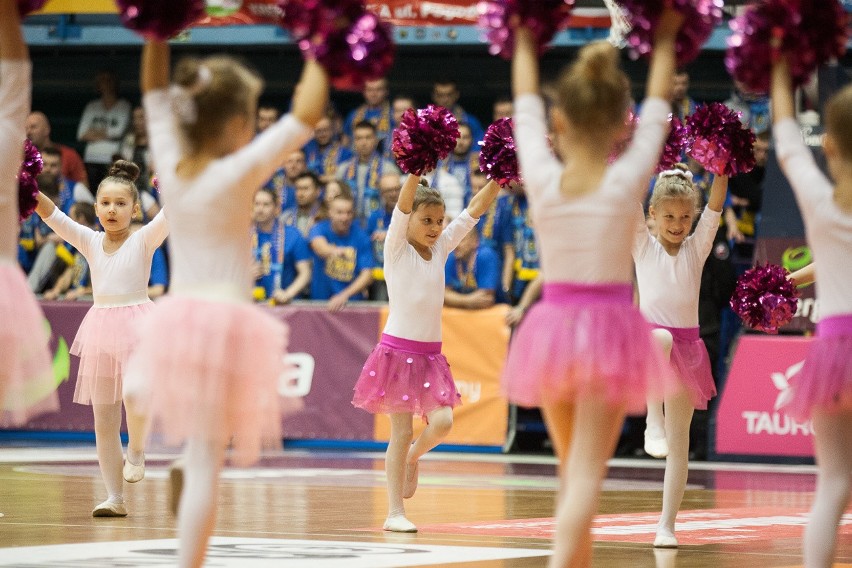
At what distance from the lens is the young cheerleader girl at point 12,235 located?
4793mm

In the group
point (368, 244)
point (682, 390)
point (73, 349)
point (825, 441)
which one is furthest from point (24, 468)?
point (825, 441)

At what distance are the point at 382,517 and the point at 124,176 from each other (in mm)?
2416

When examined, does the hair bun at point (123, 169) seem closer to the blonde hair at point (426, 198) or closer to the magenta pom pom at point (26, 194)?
the magenta pom pom at point (26, 194)

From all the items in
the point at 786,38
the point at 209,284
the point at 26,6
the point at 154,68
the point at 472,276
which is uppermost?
the point at 26,6

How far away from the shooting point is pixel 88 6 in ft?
47.9

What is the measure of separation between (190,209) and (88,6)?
1104 cm

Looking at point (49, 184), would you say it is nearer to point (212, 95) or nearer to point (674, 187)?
point (674, 187)

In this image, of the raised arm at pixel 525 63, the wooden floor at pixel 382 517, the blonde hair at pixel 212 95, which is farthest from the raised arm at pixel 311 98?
the wooden floor at pixel 382 517

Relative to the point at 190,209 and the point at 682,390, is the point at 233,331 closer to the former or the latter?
the point at 190,209

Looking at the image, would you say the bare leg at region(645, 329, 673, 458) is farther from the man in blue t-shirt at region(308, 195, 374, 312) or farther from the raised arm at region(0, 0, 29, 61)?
the man in blue t-shirt at region(308, 195, 374, 312)

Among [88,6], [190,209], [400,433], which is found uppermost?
[88,6]

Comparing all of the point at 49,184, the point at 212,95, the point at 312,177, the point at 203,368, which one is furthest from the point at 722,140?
the point at 49,184

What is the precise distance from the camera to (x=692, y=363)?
679cm

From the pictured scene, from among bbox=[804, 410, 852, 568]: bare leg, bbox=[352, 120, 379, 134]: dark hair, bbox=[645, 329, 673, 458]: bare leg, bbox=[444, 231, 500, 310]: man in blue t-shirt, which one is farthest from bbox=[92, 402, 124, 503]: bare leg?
bbox=[352, 120, 379, 134]: dark hair
